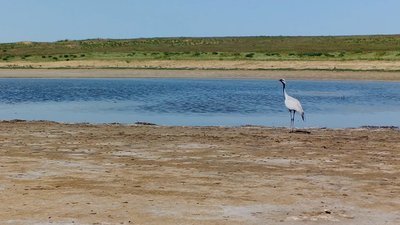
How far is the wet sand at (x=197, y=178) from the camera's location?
32.8ft

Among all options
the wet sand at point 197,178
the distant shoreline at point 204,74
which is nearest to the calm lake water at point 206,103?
the distant shoreline at point 204,74

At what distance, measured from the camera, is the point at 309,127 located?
2211 cm

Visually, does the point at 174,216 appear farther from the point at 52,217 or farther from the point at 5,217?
the point at 5,217

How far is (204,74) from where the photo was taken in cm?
5428

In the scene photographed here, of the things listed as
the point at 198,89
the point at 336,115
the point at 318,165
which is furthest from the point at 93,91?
the point at 318,165

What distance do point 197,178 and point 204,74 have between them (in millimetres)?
41881

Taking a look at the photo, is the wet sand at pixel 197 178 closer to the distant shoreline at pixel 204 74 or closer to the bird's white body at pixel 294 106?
the bird's white body at pixel 294 106

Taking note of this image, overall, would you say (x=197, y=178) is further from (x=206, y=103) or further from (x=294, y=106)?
(x=206, y=103)

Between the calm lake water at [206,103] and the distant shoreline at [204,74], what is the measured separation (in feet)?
12.6

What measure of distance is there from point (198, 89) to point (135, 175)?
89.5ft

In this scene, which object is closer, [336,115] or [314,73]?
[336,115]

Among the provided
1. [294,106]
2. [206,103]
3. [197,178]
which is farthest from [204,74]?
[197,178]

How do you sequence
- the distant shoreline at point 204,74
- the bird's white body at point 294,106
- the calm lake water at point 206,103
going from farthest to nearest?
the distant shoreline at point 204,74, the calm lake water at point 206,103, the bird's white body at point 294,106

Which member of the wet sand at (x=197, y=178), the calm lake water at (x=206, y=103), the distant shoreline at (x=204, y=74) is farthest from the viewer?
the distant shoreline at (x=204, y=74)
